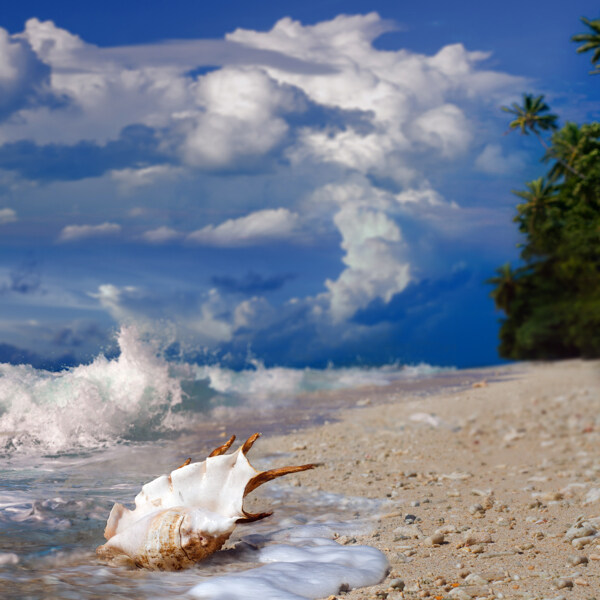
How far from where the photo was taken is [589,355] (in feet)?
117

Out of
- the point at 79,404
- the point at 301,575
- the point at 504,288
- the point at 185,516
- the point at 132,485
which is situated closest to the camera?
the point at 301,575

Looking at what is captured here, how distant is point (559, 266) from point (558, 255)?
0.86 metres

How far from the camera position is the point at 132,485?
6773 millimetres

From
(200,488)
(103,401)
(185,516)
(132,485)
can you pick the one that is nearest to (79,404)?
(103,401)

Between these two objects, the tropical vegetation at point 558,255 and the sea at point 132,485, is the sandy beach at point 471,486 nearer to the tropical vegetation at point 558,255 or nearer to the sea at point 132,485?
the sea at point 132,485

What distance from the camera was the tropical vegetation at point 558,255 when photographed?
34812 mm

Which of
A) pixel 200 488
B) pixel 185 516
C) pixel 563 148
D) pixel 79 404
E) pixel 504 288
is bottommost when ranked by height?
pixel 185 516

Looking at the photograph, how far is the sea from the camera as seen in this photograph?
4.01 metres

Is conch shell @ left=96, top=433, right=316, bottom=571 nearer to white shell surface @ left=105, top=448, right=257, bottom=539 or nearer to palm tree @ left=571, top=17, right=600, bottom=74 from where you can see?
white shell surface @ left=105, top=448, right=257, bottom=539

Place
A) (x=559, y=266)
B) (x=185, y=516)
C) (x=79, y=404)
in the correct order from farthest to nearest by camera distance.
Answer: (x=559, y=266), (x=79, y=404), (x=185, y=516)

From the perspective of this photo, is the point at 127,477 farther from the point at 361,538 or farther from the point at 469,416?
the point at 469,416

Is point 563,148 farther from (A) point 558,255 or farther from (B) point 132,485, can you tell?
(B) point 132,485

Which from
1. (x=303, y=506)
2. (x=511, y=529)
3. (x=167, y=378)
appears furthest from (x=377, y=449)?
(x=167, y=378)

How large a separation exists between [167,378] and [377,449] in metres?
5.93
